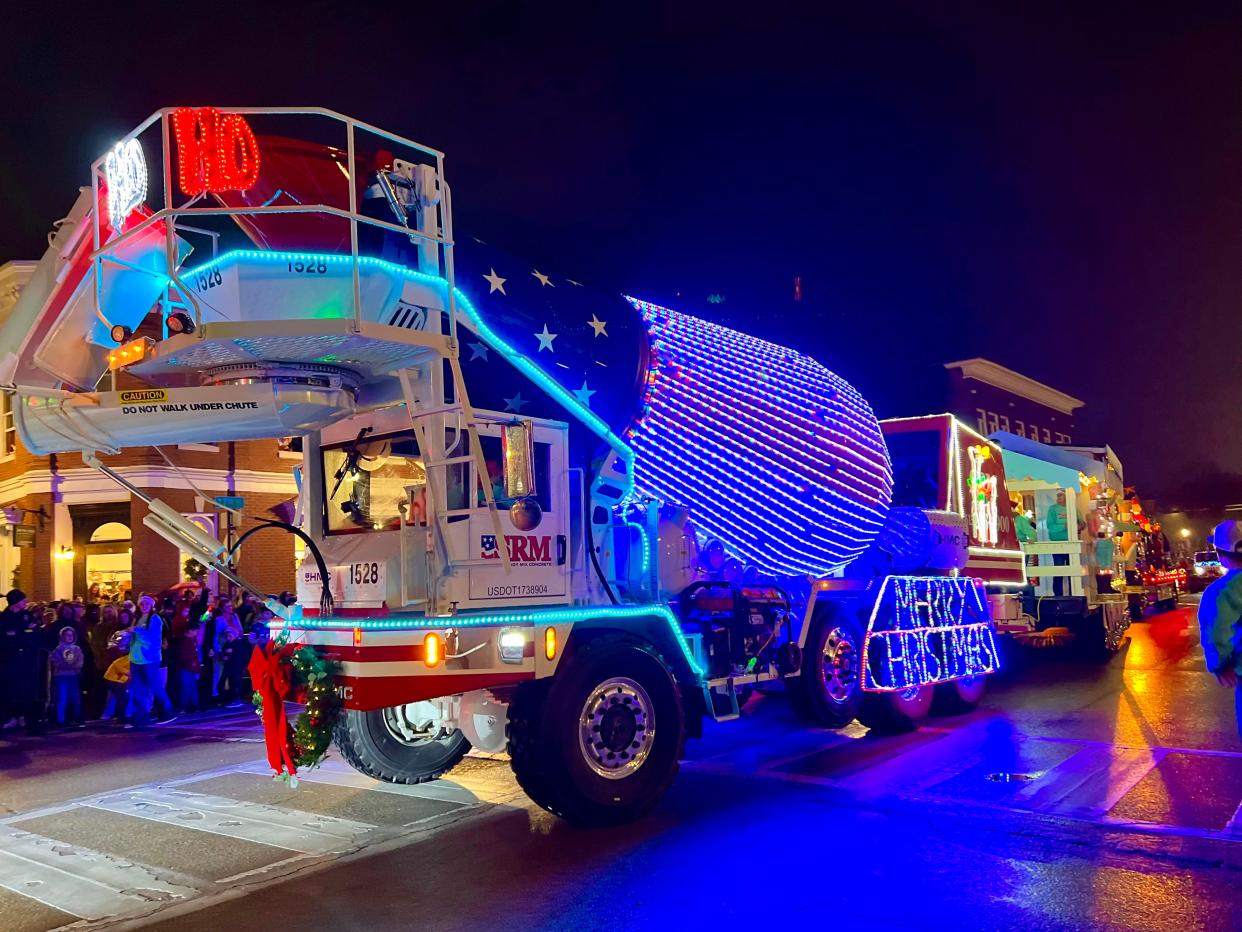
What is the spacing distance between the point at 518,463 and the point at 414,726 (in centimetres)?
302

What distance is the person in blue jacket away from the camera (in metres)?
5.33

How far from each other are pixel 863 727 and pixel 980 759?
6.85 feet

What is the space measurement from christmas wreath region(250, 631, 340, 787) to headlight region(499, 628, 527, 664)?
42.0 inches

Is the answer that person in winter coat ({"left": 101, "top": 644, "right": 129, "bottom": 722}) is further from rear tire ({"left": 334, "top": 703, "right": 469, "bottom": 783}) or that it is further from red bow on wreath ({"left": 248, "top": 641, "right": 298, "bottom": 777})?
red bow on wreath ({"left": 248, "top": 641, "right": 298, "bottom": 777})

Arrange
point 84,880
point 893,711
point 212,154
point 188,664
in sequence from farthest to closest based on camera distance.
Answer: point 188,664
point 893,711
point 84,880
point 212,154

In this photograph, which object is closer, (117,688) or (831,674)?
(831,674)

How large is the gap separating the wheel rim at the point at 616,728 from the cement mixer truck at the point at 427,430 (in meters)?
0.02

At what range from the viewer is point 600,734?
23.2ft

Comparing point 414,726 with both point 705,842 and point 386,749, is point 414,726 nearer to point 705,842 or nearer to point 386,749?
point 386,749

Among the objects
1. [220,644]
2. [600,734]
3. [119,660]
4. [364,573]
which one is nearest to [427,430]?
[364,573]

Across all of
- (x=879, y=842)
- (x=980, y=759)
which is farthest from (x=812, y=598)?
(x=879, y=842)

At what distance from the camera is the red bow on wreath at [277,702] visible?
6.86m

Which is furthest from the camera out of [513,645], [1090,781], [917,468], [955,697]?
[917,468]

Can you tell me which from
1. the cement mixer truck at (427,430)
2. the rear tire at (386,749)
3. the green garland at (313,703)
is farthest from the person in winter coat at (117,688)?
the green garland at (313,703)
